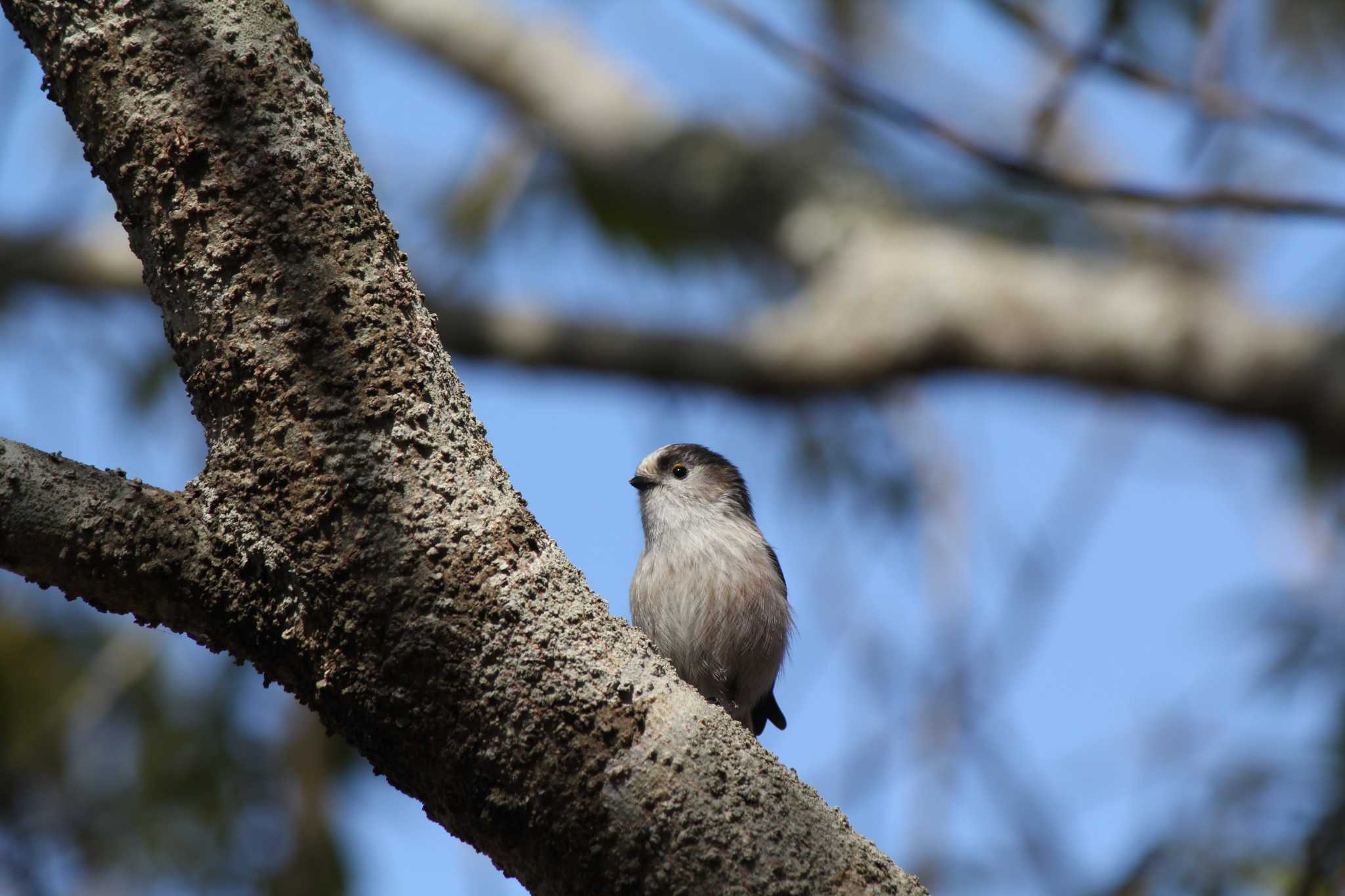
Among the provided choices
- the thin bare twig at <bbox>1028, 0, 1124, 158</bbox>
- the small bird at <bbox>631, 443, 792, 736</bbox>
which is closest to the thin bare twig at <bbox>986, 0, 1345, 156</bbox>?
the thin bare twig at <bbox>1028, 0, 1124, 158</bbox>

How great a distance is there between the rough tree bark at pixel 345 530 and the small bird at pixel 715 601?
76.4 inches

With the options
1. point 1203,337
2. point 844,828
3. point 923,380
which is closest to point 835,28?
point 923,380

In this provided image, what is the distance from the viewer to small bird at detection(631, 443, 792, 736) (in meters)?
3.67

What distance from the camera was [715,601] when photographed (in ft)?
12.1

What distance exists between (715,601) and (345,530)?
2.21 metres

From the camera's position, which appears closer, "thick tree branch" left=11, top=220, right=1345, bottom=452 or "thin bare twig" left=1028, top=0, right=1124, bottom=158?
"thin bare twig" left=1028, top=0, right=1124, bottom=158

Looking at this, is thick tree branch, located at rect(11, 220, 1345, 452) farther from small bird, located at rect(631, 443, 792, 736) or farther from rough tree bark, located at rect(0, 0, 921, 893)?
rough tree bark, located at rect(0, 0, 921, 893)

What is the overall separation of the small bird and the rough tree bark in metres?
1.94

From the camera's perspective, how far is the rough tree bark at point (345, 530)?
1496 millimetres

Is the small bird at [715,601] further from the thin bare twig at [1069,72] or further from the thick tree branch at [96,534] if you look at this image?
the thick tree branch at [96,534]

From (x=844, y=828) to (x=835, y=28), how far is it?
226 inches

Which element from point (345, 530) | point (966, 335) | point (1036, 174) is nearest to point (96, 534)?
point (345, 530)

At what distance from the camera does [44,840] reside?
497 cm

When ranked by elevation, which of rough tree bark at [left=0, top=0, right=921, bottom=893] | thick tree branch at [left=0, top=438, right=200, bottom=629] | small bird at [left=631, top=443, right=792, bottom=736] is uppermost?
small bird at [left=631, top=443, right=792, bottom=736]
